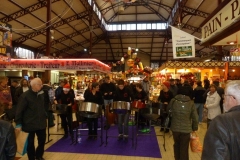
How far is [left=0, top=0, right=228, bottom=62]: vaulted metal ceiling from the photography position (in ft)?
43.5

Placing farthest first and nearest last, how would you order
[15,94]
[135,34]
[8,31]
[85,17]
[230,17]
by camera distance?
[135,34] → [85,17] → [15,94] → [8,31] → [230,17]

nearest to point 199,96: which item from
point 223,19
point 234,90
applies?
point 223,19

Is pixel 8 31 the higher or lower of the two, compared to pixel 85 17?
lower

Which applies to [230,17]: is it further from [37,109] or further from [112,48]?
[112,48]

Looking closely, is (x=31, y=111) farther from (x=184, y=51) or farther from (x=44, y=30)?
(x=44, y=30)

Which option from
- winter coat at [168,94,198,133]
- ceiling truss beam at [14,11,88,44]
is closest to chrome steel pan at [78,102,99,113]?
winter coat at [168,94,198,133]

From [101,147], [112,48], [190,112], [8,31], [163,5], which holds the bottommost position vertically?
[101,147]

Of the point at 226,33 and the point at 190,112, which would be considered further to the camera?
the point at 190,112

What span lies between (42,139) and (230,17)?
324cm

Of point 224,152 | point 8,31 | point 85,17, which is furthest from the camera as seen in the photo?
point 85,17

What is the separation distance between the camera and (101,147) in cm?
514

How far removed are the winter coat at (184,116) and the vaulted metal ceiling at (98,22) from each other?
5.42 metres

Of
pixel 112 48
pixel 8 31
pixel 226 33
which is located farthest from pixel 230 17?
pixel 112 48

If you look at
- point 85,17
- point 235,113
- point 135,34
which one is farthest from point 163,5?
point 235,113
